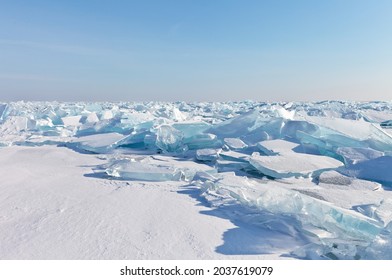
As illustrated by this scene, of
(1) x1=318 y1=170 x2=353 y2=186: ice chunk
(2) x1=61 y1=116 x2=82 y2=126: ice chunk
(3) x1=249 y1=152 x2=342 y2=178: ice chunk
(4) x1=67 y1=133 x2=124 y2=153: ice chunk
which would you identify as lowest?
(2) x1=61 y1=116 x2=82 y2=126: ice chunk

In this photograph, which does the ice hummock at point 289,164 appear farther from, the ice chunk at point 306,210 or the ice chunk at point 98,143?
the ice chunk at point 98,143

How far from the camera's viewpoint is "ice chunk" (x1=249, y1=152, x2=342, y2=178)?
126 inches

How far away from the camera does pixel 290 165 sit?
3328 mm

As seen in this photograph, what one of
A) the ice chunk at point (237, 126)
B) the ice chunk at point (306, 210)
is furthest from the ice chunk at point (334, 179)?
the ice chunk at point (237, 126)

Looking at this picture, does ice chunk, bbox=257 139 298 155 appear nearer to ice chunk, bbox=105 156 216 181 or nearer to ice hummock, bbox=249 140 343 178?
ice hummock, bbox=249 140 343 178

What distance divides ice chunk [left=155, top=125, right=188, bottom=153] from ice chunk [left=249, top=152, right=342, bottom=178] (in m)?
1.57

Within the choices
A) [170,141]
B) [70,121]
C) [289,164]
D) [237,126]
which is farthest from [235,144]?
[70,121]

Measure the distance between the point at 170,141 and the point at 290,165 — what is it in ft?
6.62

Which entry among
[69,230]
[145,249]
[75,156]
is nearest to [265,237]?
[145,249]

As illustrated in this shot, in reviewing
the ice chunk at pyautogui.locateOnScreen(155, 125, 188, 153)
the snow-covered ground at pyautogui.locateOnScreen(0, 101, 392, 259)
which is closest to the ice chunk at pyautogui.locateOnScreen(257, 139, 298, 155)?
the snow-covered ground at pyautogui.locateOnScreen(0, 101, 392, 259)

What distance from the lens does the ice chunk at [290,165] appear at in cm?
321

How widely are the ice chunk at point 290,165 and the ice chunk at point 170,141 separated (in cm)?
157
